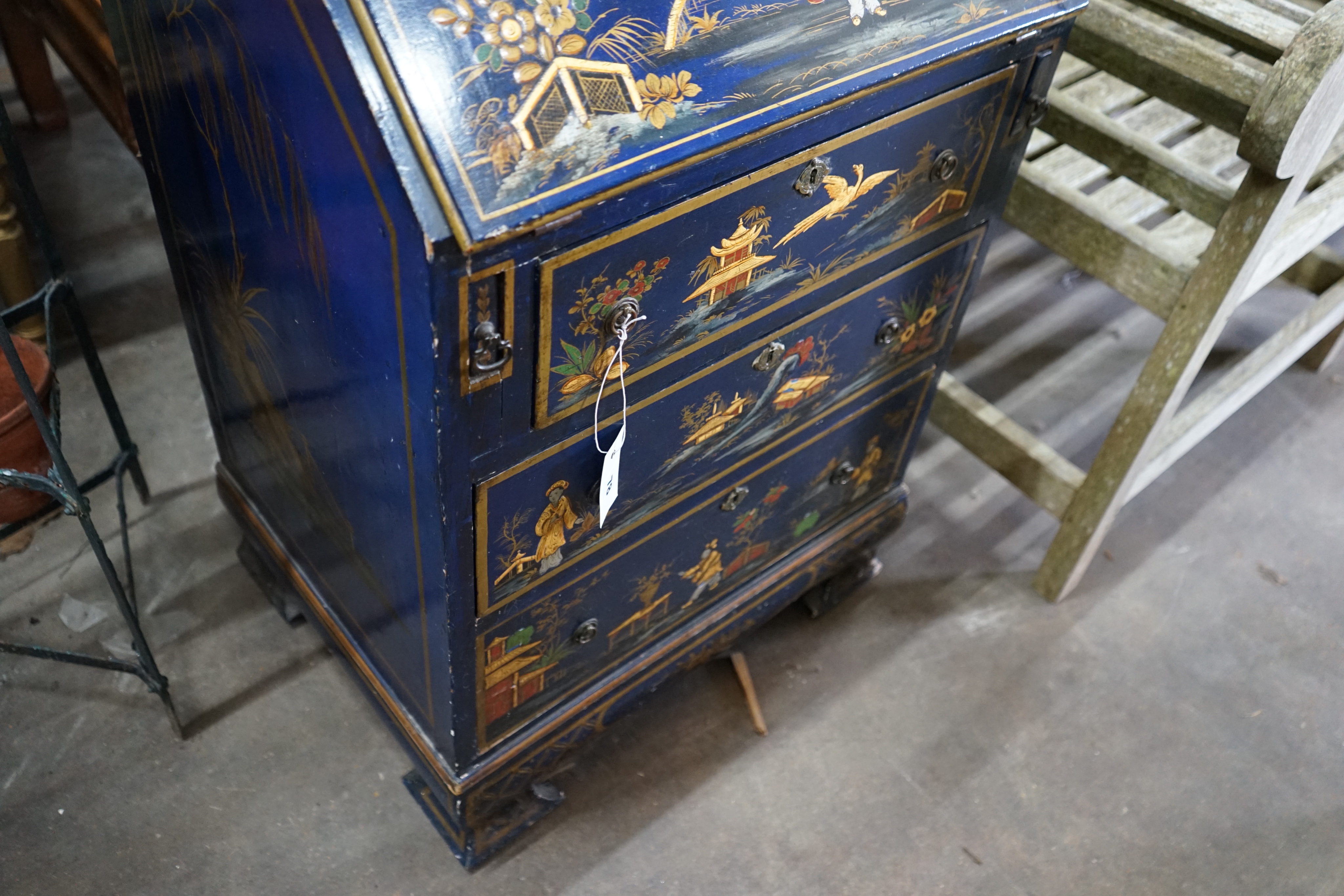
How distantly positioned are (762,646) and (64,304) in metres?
1.42

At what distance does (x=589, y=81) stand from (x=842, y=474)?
1.05m

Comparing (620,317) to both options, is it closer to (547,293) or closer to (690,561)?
(547,293)

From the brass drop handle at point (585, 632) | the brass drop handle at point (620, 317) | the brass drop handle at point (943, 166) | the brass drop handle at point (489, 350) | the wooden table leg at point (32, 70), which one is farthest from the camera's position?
the wooden table leg at point (32, 70)

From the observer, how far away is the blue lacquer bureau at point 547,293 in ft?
3.21

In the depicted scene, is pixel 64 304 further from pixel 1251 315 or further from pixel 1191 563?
pixel 1251 315

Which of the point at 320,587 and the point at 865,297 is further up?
the point at 865,297

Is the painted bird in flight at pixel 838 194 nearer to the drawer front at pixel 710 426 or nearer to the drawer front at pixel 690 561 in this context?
the drawer front at pixel 710 426

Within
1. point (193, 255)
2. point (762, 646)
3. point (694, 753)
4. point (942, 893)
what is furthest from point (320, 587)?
point (942, 893)

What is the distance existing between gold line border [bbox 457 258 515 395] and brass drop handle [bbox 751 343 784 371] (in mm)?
443

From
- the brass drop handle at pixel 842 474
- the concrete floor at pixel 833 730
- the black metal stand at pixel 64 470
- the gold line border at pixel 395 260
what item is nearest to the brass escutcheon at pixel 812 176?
the gold line border at pixel 395 260

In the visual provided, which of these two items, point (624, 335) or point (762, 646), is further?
point (762, 646)

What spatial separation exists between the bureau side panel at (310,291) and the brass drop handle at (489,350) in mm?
46

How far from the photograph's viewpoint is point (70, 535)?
2172mm

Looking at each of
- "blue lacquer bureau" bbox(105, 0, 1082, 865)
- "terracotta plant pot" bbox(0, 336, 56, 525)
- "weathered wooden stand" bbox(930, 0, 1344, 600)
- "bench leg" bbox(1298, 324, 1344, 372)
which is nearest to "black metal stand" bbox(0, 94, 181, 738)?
"terracotta plant pot" bbox(0, 336, 56, 525)
